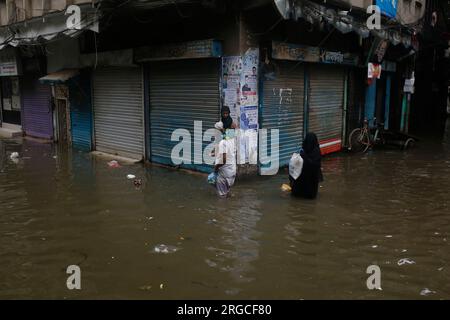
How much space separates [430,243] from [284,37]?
Answer: 233 inches

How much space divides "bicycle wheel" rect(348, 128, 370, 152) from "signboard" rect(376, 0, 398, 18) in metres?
3.82

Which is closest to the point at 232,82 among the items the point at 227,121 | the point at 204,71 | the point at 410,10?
the point at 204,71

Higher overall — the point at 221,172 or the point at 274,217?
the point at 221,172

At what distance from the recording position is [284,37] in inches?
400

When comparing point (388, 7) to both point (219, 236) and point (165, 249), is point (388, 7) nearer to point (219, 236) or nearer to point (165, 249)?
point (219, 236)

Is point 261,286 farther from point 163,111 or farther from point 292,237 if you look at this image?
point 163,111

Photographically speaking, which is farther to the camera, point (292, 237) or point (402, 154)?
point (402, 154)

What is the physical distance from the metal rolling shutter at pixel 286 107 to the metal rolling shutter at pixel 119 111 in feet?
11.6

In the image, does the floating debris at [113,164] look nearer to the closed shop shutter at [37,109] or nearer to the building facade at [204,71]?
the building facade at [204,71]

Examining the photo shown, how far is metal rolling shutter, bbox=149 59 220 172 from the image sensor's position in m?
9.80

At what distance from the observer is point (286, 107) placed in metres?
10.9
